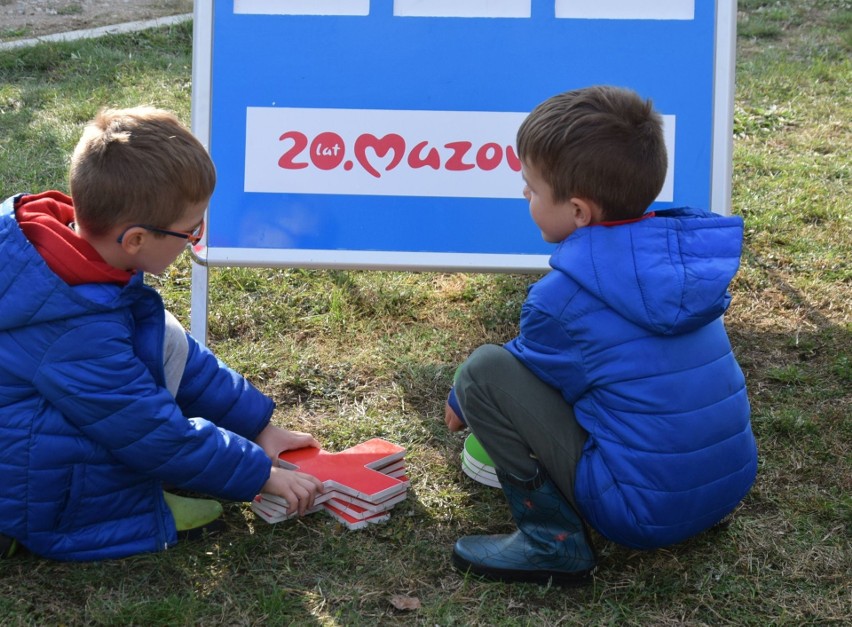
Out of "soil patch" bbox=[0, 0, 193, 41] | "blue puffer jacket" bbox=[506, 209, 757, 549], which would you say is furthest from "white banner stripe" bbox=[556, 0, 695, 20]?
"soil patch" bbox=[0, 0, 193, 41]

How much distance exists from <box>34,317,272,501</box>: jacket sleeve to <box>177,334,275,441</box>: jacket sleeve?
0.92 ft

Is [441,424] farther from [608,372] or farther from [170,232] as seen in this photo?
[170,232]

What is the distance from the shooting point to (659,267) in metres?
2.19

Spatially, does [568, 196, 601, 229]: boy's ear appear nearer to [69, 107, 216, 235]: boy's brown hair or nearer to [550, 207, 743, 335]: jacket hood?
[550, 207, 743, 335]: jacket hood

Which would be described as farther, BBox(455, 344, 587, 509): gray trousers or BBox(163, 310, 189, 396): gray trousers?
BBox(163, 310, 189, 396): gray trousers

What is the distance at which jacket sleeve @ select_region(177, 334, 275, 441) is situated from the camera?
2.66 metres

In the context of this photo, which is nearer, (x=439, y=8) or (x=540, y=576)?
(x=540, y=576)

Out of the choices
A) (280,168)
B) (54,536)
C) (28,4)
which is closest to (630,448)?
(54,536)

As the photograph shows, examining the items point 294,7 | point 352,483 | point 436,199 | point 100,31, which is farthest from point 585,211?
point 100,31

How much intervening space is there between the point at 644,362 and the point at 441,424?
1.02m

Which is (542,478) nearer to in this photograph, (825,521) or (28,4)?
(825,521)

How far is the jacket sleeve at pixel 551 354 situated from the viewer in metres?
2.27

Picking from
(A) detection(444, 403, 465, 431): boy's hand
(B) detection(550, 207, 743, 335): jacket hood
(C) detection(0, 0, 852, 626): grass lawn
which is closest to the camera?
(B) detection(550, 207, 743, 335): jacket hood

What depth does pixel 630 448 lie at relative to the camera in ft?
7.42
